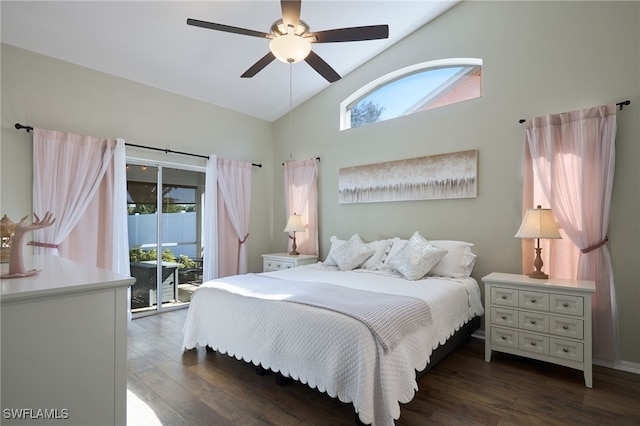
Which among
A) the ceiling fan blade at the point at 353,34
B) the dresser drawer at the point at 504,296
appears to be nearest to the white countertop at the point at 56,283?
the ceiling fan blade at the point at 353,34

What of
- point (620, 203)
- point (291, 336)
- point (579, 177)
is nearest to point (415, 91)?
point (579, 177)

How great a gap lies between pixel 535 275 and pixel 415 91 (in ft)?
8.29

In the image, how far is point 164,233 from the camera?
449 centimetres

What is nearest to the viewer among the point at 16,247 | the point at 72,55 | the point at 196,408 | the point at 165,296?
the point at 16,247

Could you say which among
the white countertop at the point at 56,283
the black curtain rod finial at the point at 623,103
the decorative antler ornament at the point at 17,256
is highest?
the black curtain rod finial at the point at 623,103

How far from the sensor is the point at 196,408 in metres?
2.12

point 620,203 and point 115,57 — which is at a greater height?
point 115,57

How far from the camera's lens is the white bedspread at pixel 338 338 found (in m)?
1.81

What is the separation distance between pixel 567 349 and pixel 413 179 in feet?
7.23

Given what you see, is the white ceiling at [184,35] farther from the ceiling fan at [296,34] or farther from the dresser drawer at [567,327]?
the dresser drawer at [567,327]

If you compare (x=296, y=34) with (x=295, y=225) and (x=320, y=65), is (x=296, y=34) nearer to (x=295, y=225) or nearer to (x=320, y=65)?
(x=320, y=65)

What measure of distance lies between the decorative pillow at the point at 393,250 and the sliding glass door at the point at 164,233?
281 centimetres

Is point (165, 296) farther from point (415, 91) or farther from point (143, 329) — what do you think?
point (415, 91)

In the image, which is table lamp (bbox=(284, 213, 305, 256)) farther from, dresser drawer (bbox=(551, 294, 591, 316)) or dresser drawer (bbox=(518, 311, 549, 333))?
dresser drawer (bbox=(551, 294, 591, 316))
